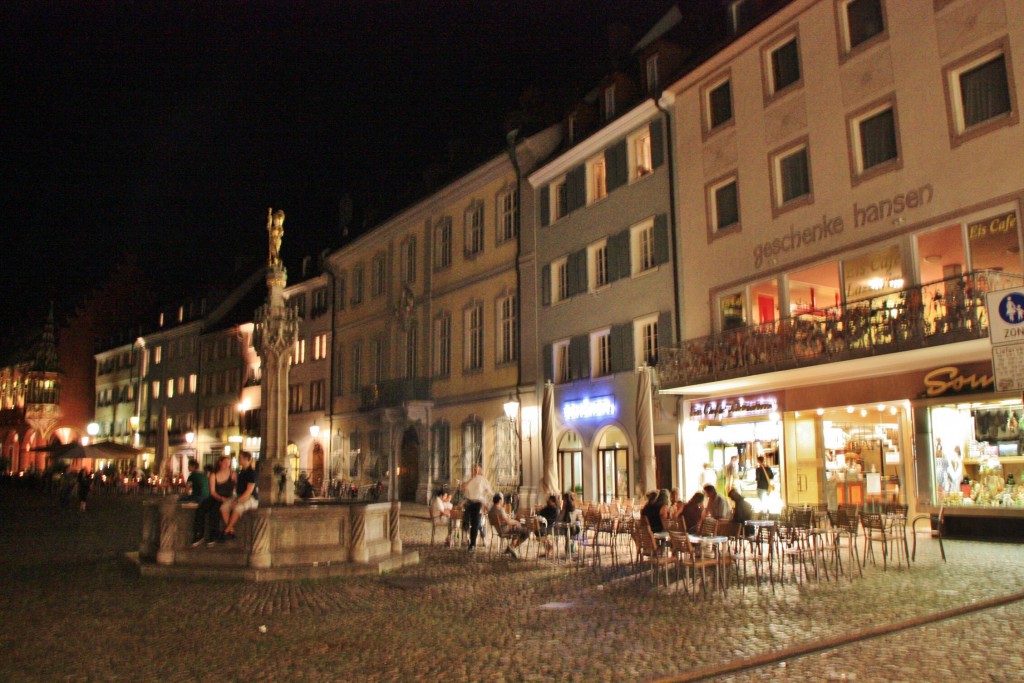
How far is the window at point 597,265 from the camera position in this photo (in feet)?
88.4

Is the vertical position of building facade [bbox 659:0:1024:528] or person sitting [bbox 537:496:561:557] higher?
building facade [bbox 659:0:1024:528]

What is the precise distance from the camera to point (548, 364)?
29188 mm

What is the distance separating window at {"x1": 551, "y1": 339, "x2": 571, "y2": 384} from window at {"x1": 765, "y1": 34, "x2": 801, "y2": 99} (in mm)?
10941

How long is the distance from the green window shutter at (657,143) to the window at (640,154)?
14.2 inches

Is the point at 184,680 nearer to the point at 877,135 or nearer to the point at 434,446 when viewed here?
the point at 877,135

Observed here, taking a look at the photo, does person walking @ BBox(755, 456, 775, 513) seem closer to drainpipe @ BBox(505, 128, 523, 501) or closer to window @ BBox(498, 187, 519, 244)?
drainpipe @ BBox(505, 128, 523, 501)

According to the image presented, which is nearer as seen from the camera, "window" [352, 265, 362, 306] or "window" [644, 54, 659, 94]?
"window" [644, 54, 659, 94]

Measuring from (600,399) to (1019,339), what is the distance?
63.6ft

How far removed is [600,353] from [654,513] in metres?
12.6

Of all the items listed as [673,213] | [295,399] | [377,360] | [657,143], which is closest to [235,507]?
[673,213]

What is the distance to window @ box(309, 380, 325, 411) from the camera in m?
45.4

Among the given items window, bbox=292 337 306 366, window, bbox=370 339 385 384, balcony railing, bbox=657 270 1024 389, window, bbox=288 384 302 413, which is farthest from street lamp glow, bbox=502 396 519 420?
window, bbox=292 337 306 366

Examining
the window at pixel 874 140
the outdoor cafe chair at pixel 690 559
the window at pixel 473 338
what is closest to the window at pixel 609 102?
the window at pixel 874 140

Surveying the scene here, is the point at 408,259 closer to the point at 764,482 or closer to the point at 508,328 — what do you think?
the point at 508,328
